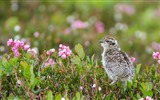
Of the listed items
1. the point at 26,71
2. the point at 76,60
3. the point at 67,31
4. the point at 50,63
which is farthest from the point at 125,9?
the point at 26,71

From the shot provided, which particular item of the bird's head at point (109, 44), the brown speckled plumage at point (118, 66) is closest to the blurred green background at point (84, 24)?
the bird's head at point (109, 44)

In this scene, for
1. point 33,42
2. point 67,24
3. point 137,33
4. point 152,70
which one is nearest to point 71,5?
point 67,24

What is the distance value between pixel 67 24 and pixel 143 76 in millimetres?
8430

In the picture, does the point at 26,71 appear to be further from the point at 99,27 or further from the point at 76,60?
the point at 99,27

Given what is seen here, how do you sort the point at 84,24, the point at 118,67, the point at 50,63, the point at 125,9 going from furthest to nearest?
the point at 125,9 < the point at 84,24 < the point at 50,63 < the point at 118,67

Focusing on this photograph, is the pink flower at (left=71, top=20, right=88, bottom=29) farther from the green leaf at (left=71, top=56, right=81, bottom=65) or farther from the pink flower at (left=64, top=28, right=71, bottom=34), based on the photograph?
the green leaf at (left=71, top=56, right=81, bottom=65)

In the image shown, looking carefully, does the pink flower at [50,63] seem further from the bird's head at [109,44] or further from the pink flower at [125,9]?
the pink flower at [125,9]

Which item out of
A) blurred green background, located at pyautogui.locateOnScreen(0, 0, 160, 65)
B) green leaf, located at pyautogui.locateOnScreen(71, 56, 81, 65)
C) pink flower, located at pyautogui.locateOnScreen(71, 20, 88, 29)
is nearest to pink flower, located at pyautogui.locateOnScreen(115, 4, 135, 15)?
blurred green background, located at pyautogui.locateOnScreen(0, 0, 160, 65)

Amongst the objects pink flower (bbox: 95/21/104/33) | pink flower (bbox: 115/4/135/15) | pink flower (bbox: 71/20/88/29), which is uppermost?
pink flower (bbox: 115/4/135/15)

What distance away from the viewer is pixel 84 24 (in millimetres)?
14750

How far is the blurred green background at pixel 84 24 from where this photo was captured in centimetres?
1250

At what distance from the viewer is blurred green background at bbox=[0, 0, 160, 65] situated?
12500 mm

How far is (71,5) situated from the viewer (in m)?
17.7

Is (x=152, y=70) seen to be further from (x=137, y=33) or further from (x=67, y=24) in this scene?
(x=67, y=24)
